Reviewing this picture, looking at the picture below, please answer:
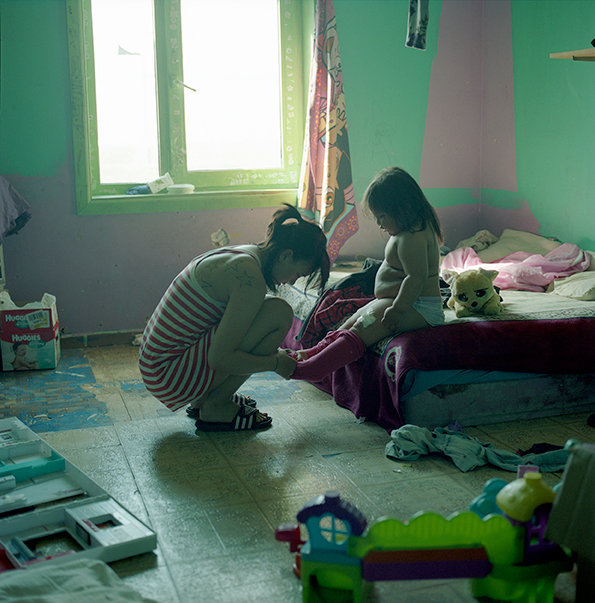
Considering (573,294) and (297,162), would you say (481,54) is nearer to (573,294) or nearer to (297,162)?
(297,162)

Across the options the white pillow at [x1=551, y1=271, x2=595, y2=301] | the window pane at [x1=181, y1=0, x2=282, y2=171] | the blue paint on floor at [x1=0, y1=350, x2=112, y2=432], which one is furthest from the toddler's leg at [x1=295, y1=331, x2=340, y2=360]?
the window pane at [x1=181, y1=0, x2=282, y2=171]

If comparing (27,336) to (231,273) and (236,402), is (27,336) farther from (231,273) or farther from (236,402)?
(231,273)

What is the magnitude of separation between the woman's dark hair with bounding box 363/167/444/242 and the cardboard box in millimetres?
1739

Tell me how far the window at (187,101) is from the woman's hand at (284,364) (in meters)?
1.80

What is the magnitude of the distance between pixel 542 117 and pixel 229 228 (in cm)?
183

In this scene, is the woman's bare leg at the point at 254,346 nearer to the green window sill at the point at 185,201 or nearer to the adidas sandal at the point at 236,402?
the adidas sandal at the point at 236,402

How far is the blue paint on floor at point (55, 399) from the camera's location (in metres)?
2.73

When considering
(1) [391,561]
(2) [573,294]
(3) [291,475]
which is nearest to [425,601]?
(1) [391,561]

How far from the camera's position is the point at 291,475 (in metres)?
2.22

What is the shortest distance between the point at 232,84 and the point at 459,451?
8.99 feet

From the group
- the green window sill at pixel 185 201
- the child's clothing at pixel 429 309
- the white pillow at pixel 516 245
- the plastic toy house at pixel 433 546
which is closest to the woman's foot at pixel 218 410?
the child's clothing at pixel 429 309

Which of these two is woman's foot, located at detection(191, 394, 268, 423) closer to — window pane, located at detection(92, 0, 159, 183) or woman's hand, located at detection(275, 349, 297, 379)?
woman's hand, located at detection(275, 349, 297, 379)

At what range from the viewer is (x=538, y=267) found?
359 cm

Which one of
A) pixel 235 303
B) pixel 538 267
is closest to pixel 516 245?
pixel 538 267
